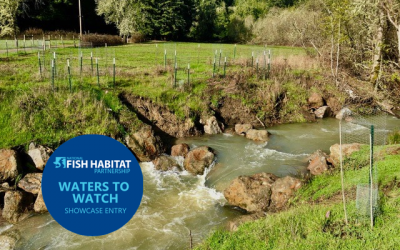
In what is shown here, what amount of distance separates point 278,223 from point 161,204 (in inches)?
158

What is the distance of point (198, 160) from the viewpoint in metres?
12.2

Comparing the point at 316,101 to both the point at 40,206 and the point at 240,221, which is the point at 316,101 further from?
the point at 40,206

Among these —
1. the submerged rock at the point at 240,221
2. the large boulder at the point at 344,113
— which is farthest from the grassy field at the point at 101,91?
the submerged rock at the point at 240,221

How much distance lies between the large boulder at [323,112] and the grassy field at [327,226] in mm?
9781

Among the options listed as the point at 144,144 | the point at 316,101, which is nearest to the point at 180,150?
the point at 144,144

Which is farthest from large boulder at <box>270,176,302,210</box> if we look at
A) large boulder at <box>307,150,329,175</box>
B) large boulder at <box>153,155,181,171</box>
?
large boulder at <box>153,155,181,171</box>

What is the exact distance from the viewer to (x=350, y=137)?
42.0 feet

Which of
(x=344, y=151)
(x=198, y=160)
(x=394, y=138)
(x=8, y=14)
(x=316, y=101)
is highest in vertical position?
(x=8, y=14)

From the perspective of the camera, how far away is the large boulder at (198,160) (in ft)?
39.2

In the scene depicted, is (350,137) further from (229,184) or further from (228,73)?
(228,73)

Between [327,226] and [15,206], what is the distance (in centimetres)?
822

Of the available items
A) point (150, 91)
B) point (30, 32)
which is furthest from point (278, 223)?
point (30, 32)

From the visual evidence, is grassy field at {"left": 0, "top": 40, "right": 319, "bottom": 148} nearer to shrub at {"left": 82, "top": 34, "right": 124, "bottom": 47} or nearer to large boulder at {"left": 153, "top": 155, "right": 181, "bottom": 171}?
large boulder at {"left": 153, "top": 155, "right": 181, "bottom": 171}

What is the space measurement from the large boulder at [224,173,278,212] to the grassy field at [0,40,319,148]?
227 inches
